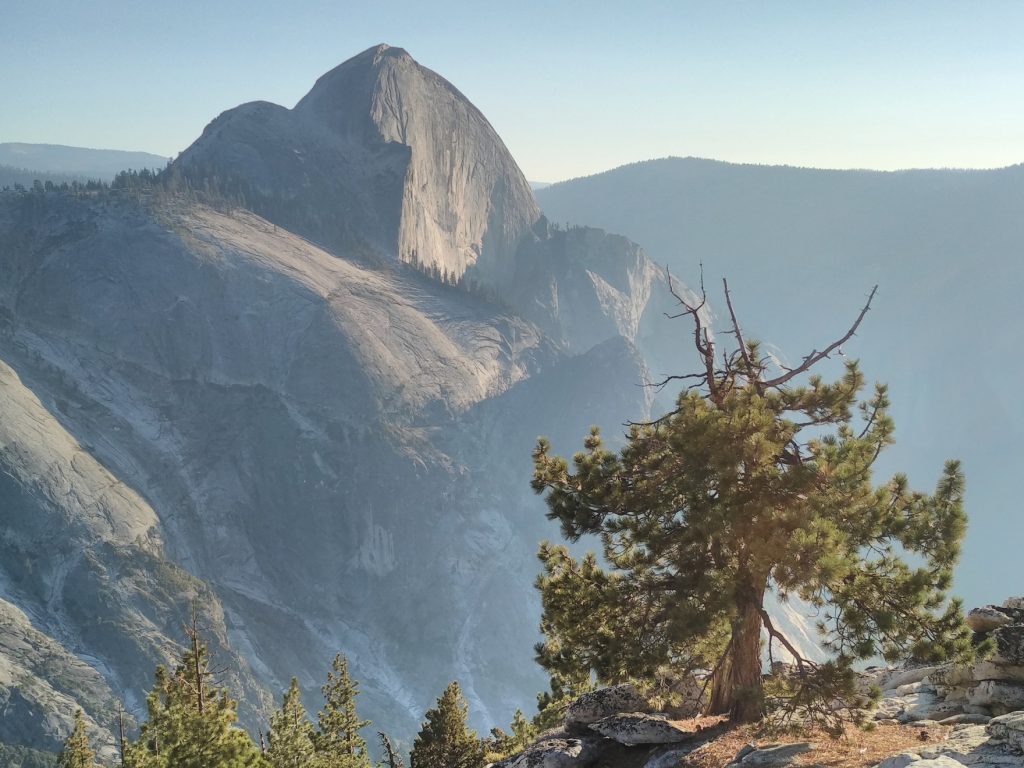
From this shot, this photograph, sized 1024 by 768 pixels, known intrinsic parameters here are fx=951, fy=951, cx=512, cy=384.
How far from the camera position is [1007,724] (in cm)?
1869

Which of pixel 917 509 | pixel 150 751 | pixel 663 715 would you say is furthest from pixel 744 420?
pixel 150 751

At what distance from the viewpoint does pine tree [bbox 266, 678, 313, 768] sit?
4441cm

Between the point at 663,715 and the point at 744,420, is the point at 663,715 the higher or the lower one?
the lower one

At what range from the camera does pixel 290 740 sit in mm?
45312

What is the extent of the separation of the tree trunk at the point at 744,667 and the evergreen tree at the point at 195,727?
17.2m

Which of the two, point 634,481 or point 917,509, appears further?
point 634,481

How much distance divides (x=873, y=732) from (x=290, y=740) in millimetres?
31110

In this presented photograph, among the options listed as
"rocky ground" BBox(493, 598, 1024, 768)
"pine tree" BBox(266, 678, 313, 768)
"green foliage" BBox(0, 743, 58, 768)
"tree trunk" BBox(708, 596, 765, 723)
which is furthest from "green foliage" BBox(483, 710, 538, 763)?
"green foliage" BBox(0, 743, 58, 768)

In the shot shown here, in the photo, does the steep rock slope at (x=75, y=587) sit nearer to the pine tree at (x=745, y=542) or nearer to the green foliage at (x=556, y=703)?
the green foliage at (x=556, y=703)

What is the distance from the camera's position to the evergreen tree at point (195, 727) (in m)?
31.9

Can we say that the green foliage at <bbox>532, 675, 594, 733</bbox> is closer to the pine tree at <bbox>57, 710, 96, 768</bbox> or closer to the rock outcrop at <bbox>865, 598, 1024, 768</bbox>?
the rock outcrop at <bbox>865, 598, 1024, 768</bbox>

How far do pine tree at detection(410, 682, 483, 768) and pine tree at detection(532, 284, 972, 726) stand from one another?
2244 centimetres

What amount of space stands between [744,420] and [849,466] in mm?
2598

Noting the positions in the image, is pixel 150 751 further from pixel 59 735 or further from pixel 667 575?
pixel 59 735
